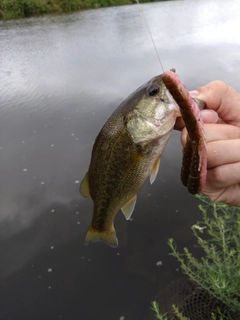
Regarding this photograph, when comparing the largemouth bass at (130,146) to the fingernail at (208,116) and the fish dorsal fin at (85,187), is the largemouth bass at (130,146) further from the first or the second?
the fingernail at (208,116)

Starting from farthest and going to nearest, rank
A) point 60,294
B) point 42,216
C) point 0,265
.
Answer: point 42,216
point 0,265
point 60,294

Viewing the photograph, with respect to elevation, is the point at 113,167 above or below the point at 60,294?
above

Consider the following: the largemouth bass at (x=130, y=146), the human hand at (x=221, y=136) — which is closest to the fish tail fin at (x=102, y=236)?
the largemouth bass at (x=130, y=146)

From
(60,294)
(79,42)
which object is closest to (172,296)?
(60,294)

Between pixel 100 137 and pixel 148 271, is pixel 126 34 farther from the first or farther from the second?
pixel 100 137

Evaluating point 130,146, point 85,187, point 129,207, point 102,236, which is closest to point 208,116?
point 130,146

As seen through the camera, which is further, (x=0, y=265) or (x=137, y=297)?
(x=0, y=265)

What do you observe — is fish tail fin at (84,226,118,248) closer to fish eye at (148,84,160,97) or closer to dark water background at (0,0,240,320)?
fish eye at (148,84,160,97)
